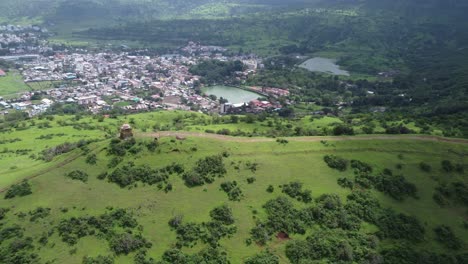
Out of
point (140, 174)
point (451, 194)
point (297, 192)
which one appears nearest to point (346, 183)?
point (297, 192)

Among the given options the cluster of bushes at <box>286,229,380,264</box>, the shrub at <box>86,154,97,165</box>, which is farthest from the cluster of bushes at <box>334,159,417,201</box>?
the shrub at <box>86,154,97,165</box>

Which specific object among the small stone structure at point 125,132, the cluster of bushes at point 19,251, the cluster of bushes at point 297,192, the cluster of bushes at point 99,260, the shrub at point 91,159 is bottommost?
the cluster of bushes at point 99,260

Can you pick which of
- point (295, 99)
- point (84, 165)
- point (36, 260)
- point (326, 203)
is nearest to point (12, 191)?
point (84, 165)

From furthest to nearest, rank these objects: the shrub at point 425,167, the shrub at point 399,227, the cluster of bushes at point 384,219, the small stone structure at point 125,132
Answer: the small stone structure at point 125,132 → the shrub at point 425,167 → the cluster of bushes at point 384,219 → the shrub at point 399,227

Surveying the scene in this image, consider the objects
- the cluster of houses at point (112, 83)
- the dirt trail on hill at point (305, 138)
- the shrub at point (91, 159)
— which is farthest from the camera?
the cluster of houses at point (112, 83)

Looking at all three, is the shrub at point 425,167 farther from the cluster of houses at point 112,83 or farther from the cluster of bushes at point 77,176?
the cluster of houses at point 112,83

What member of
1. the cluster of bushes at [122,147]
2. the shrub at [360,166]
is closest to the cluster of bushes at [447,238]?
the shrub at [360,166]

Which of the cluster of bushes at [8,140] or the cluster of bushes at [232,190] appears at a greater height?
the cluster of bushes at [232,190]

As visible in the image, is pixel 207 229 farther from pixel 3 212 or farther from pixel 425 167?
pixel 425 167

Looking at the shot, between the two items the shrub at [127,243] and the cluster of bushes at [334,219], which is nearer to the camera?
the shrub at [127,243]
